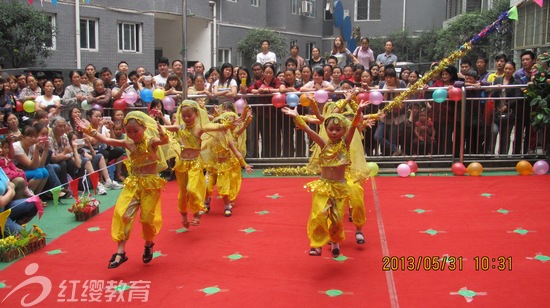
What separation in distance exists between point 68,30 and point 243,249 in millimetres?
13937

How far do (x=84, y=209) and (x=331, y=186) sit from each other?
11.1 feet

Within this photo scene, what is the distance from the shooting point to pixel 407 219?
6.65 meters

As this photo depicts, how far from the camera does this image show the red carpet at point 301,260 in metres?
4.41

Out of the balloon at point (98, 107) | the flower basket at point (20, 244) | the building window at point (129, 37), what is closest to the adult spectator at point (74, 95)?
the balloon at point (98, 107)

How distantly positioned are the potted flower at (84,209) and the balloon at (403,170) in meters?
4.73

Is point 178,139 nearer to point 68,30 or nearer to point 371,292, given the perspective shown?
point 371,292

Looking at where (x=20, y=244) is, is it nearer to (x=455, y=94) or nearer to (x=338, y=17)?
(x=455, y=94)

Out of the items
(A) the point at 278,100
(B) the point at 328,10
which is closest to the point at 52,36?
(A) the point at 278,100

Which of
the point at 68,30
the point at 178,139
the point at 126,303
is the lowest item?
the point at 126,303

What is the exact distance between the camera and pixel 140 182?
17.7 feet

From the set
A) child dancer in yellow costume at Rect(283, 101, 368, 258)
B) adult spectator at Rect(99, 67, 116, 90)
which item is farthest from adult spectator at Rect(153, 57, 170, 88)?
→ child dancer in yellow costume at Rect(283, 101, 368, 258)

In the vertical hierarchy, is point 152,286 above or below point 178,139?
below

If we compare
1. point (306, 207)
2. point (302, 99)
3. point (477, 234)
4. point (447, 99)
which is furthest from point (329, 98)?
point (477, 234)

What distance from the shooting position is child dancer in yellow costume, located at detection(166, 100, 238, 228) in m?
6.41
